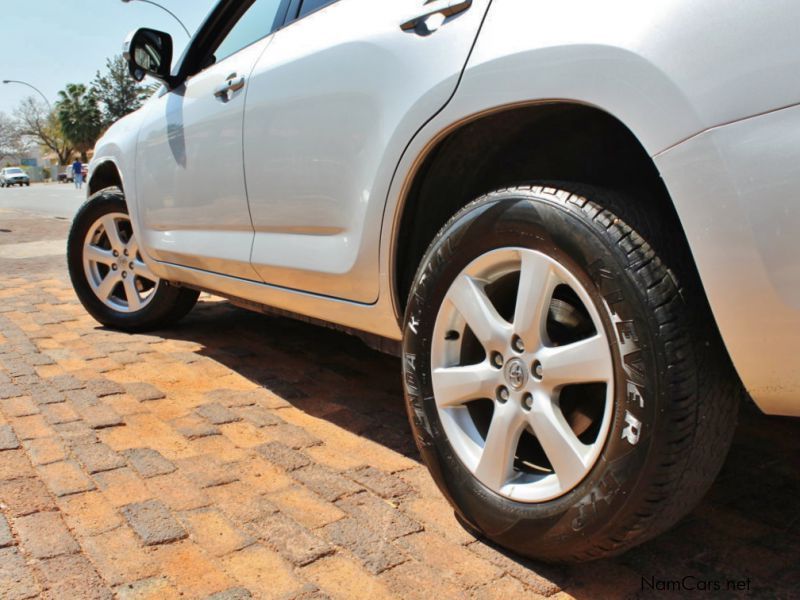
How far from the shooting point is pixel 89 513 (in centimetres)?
205

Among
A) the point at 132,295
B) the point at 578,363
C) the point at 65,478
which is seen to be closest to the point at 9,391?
the point at 65,478

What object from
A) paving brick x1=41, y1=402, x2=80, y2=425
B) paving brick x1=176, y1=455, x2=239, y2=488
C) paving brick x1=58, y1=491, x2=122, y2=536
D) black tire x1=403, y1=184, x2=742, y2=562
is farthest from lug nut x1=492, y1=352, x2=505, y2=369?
paving brick x1=41, y1=402, x2=80, y2=425

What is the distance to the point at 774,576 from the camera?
5.63 feet

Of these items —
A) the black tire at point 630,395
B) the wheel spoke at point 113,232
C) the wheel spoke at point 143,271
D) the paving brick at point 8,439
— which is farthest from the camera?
the wheel spoke at point 113,232

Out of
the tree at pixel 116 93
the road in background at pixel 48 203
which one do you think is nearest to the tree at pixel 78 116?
the tree at pixel 116 93

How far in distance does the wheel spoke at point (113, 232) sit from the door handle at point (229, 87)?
1608 millimetres

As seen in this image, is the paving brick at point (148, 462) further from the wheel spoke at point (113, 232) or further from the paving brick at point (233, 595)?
the wheel spoke at point (113, 232)

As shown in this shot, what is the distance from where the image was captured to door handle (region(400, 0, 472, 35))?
6.13 feet

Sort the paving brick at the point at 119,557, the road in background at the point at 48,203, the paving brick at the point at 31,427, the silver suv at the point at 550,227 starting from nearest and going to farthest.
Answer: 1. the silver suv at the point at 550,227
2. the paving brick at the point at 119,557
3. the paving brick at the point at 31,427
4. the road in background at the point at 48,203

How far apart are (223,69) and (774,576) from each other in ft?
8.83

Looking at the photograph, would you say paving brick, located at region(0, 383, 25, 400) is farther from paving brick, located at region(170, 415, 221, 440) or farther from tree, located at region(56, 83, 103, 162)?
tree, located at region(56, 83, 103, 162)

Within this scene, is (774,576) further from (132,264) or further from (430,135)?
(132,264)

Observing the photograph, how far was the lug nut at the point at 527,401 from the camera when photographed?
1680 millimetres

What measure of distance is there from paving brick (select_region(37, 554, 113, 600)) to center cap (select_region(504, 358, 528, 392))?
1039 millimetres
